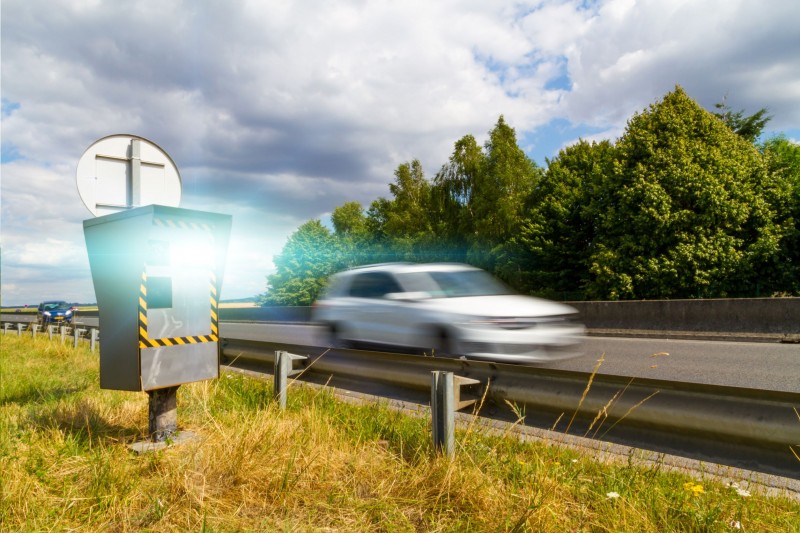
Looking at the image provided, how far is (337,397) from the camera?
6086mm

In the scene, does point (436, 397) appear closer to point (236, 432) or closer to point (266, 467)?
point (266, 467)

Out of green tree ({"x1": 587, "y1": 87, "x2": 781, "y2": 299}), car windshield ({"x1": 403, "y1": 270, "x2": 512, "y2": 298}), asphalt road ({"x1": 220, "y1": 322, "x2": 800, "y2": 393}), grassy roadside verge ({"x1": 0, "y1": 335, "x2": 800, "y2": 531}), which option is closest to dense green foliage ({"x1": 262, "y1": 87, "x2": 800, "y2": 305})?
green tree ({"x1": 587, "y1": 87, "x2": 781, "y2": 299})

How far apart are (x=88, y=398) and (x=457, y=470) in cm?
448

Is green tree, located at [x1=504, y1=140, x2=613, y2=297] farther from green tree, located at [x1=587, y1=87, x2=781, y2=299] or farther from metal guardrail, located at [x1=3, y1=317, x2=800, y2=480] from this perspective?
metal guardrail, located at [x1=3, y1=317, x2=800, y2=480]

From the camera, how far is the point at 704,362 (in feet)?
32.3

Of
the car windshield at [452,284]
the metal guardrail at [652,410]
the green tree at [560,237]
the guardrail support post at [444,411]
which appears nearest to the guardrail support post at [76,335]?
the car windshield at [452,284]

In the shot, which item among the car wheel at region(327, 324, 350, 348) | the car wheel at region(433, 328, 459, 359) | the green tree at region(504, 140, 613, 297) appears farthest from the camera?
the green tree at region(504, 140, 613, 297)

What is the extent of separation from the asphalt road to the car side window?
8.57 feet

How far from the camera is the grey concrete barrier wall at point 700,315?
1269 centimetres

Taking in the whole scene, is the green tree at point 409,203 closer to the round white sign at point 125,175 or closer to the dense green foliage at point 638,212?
the dense green foliage at point 638,212

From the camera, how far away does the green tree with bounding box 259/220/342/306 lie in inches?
2881

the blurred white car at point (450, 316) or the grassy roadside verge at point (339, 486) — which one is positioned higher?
the blurred white car at point (450, 316)

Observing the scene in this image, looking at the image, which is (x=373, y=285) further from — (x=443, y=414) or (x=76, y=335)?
(x=76, y=335)

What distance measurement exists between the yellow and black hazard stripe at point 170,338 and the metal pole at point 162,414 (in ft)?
1.35
